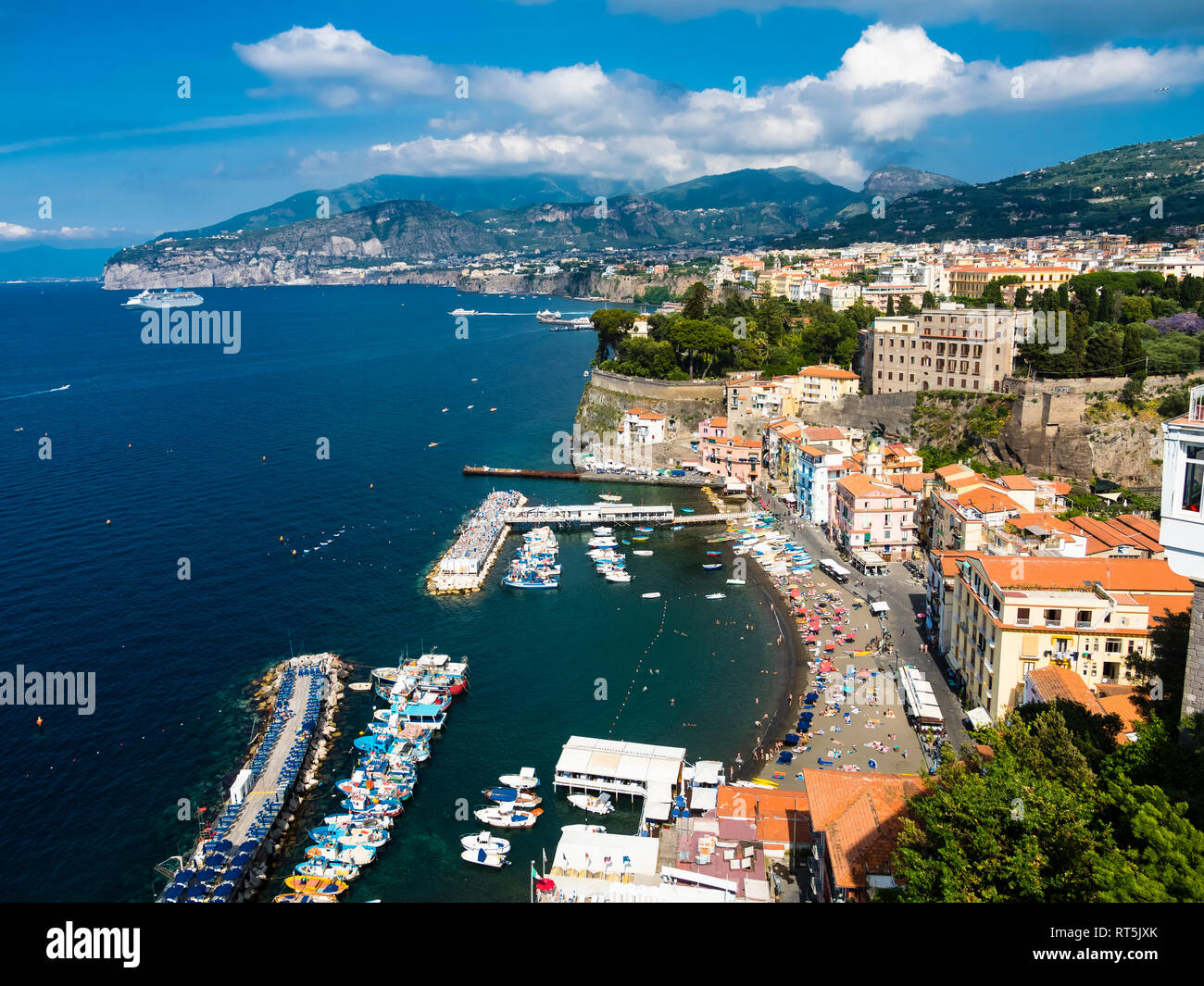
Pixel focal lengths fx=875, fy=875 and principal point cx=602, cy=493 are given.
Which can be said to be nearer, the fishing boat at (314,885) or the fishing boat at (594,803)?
the fishing boat at (314,885)

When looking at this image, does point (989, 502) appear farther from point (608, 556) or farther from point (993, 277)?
point (993, 277)

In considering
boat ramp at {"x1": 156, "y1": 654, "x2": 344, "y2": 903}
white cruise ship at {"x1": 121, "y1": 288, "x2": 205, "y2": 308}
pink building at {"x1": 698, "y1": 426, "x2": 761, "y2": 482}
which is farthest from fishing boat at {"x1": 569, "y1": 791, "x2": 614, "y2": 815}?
white cruise ship at {"x1": 121, "y1": 288, "x2": 205, "y2": 308}

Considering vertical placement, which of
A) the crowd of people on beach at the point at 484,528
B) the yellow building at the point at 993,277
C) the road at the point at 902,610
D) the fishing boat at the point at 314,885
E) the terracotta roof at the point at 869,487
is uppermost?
the yellow building at the point at 993,277

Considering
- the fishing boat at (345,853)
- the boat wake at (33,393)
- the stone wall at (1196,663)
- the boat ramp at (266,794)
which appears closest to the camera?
the stone wall at (1196,663)

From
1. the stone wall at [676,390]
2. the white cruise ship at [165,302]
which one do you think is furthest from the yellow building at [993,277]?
the white cruise ship at [165,302]

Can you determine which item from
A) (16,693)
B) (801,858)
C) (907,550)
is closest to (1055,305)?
(907,550)

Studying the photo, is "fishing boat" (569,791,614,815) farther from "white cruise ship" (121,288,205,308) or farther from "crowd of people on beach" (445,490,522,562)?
"white cruise ship" (121,288,205,308)

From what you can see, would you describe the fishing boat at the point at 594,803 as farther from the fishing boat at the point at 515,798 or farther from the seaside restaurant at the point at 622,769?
the fishing boat at the point at 515,798
